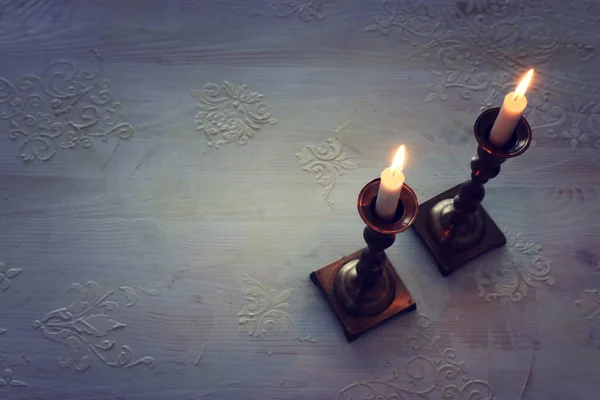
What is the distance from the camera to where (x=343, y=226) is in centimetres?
119

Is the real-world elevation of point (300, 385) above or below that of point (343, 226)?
below

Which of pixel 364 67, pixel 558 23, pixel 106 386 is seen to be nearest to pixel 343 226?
pixel 364 67

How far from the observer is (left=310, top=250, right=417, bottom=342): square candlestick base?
1.09m

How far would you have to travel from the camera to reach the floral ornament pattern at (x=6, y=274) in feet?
3.67

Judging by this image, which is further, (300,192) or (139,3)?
(139,3)

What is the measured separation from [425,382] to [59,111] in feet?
2.78

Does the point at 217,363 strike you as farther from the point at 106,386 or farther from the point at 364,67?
the point at 364,67

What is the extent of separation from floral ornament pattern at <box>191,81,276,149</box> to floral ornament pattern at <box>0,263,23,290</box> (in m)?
0.42

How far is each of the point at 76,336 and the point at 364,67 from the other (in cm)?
75

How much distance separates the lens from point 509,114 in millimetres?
928

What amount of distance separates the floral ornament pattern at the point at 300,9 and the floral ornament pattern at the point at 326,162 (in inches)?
11.4

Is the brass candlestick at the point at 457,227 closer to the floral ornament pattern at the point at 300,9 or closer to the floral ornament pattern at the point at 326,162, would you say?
the floral ornament pattern at the point at 326,162

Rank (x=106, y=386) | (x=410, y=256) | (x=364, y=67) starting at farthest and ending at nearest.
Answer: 1. (x=364, y=67)
2. (x=410, y=256)
3. (x=106, y=386)

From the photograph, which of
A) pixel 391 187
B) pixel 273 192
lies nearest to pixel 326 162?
pixel 273 192
